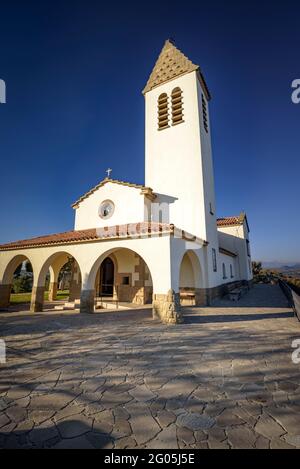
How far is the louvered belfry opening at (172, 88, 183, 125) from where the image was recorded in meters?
14.6

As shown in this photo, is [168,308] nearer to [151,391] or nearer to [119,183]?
[151,391]

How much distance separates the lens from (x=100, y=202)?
14938mm

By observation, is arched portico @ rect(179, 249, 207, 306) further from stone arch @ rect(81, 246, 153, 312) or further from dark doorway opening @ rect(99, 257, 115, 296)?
dark doorway opening @ rect(99, 257, 115, 296)

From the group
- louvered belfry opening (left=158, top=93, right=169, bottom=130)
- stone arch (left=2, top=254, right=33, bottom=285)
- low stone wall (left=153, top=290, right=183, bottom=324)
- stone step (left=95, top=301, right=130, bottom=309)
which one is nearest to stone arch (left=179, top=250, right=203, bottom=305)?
low stone wall (left=153, top=290, right=183, bottom=324)

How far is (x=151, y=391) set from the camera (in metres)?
3.43

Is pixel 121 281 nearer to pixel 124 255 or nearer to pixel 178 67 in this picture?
pixel 124 255

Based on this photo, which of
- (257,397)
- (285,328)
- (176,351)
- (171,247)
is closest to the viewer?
(257,397)

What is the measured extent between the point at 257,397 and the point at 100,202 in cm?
1343

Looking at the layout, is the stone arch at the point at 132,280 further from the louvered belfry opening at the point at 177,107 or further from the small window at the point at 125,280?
the louvered belfry opening at the point at 177,107

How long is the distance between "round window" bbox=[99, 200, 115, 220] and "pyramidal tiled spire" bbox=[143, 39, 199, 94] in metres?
9.32

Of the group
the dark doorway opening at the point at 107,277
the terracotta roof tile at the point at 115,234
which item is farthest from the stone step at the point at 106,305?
the terracotta roof tile at the point at 115,234

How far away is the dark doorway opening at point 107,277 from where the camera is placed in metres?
15.0
